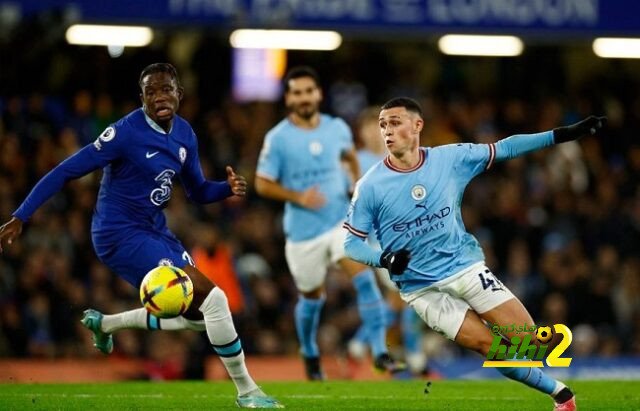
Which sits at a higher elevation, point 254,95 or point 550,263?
point 254,95

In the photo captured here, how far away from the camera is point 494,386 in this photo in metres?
11.6

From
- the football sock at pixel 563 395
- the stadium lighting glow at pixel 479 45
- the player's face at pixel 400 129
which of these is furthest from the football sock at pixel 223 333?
the stadium lighting glow at pixel 479 45

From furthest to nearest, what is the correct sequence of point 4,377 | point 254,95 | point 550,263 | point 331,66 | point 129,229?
point 331,66 < point 254,95 < point 550,263 < point 4,377 < point 129,229

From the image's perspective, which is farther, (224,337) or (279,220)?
(279,220)

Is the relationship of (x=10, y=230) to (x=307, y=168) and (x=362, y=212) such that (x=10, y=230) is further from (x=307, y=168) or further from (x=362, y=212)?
(x=307, y=168)

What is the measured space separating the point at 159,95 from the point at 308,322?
157 inches

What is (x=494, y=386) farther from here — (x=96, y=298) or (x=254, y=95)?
(x=254, y=95)

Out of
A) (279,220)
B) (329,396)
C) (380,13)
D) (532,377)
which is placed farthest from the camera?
(279,220)

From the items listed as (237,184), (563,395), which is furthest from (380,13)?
(563,395)

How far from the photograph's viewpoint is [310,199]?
1190cm

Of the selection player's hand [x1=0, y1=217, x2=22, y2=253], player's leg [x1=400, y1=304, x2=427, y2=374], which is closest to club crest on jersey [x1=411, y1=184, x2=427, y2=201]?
player's hand [x1=0, y1=217, x2=22, y2=253]

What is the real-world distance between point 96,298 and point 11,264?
1.17 metres

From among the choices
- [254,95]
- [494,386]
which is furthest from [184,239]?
[494,386]

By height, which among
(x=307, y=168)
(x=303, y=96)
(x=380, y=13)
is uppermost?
(x=380, y=13)
